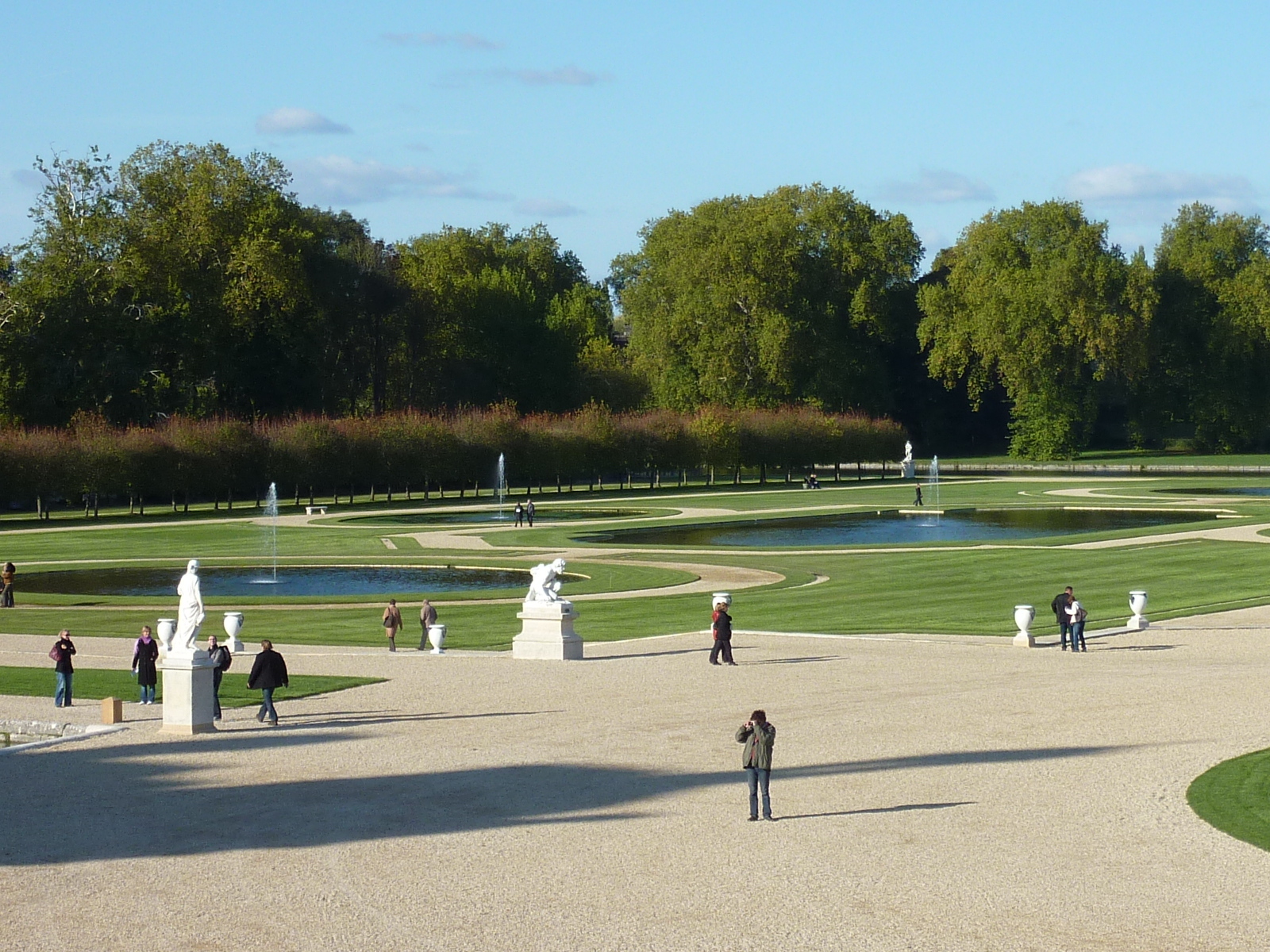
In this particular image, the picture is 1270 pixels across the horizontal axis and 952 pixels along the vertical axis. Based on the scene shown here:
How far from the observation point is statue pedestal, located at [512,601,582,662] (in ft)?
103

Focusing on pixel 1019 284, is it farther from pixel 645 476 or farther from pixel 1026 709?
pixel 1026 709

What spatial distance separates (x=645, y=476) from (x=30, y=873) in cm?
11680

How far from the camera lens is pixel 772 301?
5354 inches

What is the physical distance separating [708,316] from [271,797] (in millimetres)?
121259

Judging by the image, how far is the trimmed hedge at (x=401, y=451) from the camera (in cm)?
8506

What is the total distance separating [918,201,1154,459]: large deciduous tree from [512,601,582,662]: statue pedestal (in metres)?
108

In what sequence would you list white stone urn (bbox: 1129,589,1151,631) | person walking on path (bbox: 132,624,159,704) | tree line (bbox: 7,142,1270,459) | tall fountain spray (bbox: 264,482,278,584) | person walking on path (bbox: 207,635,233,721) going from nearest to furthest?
person walking on path (bbox: 207,635,233,721), person walking on path (bbox: 132,624,159,704), white stone urn (bbox: 1129,589,1151,631), tall fountain spray (bbox: 264,482,278,584), tree line (bbox: 7,142,1270,459)

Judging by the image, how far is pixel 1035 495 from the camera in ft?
310

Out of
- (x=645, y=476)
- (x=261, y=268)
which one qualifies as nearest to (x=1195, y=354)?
(x=645, y=476)

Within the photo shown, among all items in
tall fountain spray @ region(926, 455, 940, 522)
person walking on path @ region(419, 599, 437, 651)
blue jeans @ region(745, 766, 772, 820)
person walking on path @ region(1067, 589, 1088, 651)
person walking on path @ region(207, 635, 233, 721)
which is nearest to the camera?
blue jeans @ region(745, 766, 772, 820)

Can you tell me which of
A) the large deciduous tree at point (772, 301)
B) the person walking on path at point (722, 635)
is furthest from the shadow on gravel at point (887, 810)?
the large deciduous tree at point (772, 301)

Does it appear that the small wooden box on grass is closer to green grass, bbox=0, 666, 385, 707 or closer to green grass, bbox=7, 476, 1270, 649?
green grass, bbox=0, 666, 385, 707

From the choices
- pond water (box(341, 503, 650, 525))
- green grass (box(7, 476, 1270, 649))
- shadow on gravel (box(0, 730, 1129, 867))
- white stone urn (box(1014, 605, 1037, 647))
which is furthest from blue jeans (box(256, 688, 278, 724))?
pond water (box(341, 503, 650, 525))

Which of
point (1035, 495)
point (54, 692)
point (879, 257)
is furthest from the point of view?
point (879, 257)
